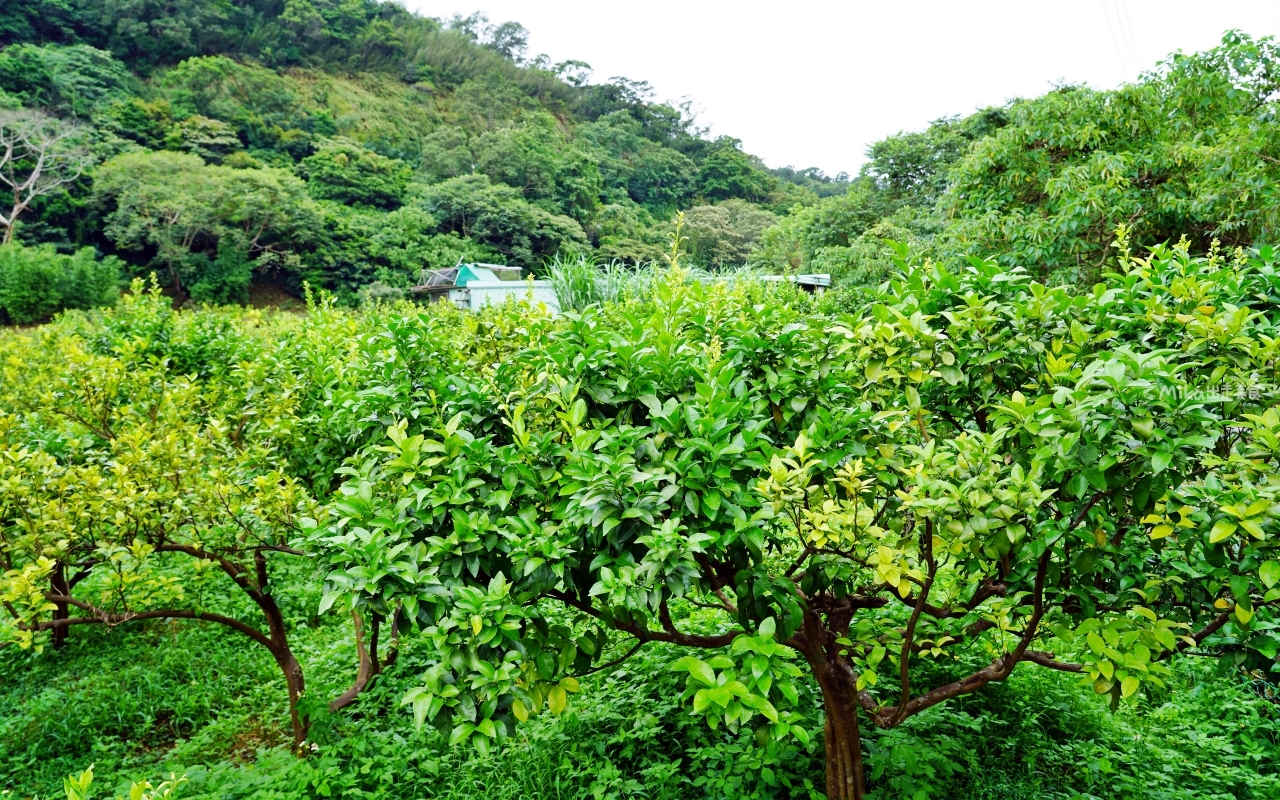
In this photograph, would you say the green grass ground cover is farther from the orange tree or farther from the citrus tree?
the orange tree

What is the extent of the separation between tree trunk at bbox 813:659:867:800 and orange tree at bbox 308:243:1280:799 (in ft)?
0.30

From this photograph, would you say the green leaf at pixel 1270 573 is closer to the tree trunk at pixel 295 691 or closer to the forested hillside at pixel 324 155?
the tree trunk at pixel 295 691

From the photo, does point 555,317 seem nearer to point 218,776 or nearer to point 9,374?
point 218,776

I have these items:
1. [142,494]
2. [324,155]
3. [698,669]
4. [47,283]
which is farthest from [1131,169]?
[324,155]

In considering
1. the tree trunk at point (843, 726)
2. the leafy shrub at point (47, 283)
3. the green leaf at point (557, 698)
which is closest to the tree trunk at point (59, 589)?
the green leaf at point (557, 698)

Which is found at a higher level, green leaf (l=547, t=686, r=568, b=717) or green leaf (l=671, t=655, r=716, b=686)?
green leaf (l=671, t=655, r=716, b=686)

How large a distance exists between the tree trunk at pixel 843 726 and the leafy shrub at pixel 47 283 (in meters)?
23.9

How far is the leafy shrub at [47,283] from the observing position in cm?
2009

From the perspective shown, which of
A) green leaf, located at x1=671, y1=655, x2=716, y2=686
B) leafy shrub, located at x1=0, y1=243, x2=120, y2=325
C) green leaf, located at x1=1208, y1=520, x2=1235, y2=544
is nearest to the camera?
green leaf, located at x1=1208, y1=520, x2=1235, y2=544

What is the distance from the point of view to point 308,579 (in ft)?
16.1

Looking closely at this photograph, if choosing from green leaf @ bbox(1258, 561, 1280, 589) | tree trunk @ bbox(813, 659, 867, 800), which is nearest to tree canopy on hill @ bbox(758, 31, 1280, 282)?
tree trunk @ bbox(813, 659, 867, 800)

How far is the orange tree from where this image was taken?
1464 mm

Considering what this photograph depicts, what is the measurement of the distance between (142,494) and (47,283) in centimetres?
2322

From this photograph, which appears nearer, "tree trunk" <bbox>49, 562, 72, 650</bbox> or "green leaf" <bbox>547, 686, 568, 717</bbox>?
"green leaf" <bbox>547, 686, 568, 717</bbox>
